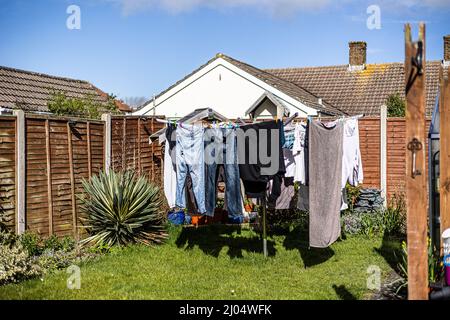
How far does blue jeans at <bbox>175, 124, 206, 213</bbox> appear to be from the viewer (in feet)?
26.0

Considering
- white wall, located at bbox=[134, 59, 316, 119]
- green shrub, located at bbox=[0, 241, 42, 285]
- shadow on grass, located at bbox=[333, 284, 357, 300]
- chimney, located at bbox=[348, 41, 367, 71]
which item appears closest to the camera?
shadow on grass, located at bbox=[333, 284, 357, 300]

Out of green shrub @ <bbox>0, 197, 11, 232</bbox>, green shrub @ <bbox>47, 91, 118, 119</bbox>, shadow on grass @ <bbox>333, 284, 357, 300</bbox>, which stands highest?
green shrub @ <bbox>47, 91, 118, 119</bbox>

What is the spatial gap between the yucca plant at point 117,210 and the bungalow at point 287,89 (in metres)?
5.21

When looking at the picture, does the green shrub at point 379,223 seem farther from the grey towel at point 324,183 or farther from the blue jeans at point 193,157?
the blue jeans at point 193,157

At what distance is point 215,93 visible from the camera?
1931cm

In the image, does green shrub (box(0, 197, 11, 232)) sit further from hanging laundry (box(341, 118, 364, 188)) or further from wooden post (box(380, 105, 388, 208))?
wooden post (box(380, 105, 388, 208))

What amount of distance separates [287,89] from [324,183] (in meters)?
11.5

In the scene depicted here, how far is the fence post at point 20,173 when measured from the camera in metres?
8.40

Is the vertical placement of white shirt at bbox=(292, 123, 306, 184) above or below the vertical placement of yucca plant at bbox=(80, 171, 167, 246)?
above

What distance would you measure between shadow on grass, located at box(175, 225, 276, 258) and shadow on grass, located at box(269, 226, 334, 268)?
15.9 inches

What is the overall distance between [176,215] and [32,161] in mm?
3754

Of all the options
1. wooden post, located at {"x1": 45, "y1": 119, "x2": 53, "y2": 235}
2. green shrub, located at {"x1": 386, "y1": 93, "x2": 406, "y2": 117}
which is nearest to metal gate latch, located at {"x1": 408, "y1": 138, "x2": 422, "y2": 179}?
wooden post, located at {"x1": 45, "y1": 119, "x2": 53, "y2": 235}

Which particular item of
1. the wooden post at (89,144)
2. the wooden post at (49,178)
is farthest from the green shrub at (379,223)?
the wooden post at (49,178)

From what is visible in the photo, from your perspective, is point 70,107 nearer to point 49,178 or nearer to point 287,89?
point 287,89
